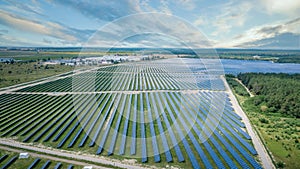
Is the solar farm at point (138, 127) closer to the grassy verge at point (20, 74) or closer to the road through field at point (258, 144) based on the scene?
the road through field at point (258, 144)

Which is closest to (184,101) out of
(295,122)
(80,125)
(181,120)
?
(181,120)

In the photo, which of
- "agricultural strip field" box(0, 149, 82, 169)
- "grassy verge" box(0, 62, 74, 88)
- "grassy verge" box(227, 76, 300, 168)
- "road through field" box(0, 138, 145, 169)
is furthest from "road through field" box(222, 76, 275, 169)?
"grassy verge" box(0, 62, 74, 88)

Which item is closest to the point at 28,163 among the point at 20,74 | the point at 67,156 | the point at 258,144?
the point at 67,156

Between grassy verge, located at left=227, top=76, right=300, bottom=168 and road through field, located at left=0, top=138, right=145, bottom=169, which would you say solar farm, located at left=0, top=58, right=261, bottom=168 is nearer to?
road through field, located at left=0, top=138, right=145, bottom=169

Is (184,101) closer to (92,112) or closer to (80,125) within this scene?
(92,112)

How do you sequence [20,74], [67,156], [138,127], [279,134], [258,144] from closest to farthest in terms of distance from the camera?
1. [67,156]
2. [258,144]
3. [279,134]
4. [138,127]
5. [20,74]

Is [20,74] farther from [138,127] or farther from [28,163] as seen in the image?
[138,127]

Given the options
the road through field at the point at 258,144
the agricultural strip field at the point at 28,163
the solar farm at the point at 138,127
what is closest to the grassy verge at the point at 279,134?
the road through field at the point at 258,144
